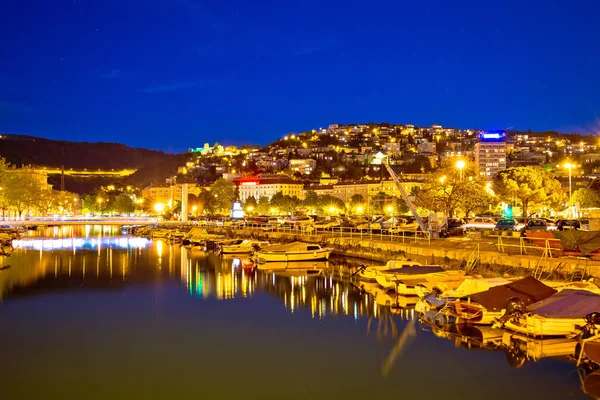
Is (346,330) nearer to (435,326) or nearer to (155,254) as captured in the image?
(435,326)

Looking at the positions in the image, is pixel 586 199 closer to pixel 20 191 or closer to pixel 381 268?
pixel 381 268

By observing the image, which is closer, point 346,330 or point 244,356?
point 244,356

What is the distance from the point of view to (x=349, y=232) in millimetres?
45656

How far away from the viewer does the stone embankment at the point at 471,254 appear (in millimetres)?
21281

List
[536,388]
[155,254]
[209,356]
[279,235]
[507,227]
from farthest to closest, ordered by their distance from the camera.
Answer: [279,235], [155,254], [507,227], [209,356], [536,388]

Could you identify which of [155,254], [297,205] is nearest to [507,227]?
[155,254]

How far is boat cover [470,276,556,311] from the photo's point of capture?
A: 17188mm

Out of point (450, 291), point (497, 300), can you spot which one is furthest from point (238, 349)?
point (497, 300)

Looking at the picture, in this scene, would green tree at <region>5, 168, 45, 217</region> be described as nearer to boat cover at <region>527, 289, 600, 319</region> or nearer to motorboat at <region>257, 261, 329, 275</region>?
motorboat at <region>257, 261, 329, 275</region>

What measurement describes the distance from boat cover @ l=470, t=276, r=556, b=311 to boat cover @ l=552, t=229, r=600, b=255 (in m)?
6.11

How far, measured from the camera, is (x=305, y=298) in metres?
24.9

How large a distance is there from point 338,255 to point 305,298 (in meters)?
16.0

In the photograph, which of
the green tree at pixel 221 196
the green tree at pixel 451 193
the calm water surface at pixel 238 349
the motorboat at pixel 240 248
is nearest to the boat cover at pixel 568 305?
the calm water surface at pixel 238 349

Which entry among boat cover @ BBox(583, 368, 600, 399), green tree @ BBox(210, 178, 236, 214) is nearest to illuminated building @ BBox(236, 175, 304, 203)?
green tree @ BBox(210, 178, 236, 214)
